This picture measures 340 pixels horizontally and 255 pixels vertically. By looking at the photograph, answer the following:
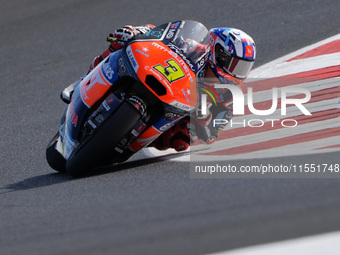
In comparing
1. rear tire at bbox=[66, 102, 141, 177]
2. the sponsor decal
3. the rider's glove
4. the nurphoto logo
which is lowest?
the nurphoto logo

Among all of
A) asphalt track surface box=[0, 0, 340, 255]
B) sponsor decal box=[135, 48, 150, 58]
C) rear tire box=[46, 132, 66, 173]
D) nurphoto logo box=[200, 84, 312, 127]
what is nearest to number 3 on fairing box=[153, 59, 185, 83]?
sponsor decal box=[135, 48, 150, 58]

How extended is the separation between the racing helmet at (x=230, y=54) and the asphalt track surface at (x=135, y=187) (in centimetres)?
76

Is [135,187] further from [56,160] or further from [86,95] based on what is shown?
[56,160]

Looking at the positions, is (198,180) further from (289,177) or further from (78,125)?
(78,125)

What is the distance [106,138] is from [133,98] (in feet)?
1.30

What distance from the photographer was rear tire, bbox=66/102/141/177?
5.70 meters

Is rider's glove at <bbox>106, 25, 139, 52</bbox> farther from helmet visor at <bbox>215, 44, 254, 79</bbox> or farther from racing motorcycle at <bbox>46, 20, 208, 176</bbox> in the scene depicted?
helmet visor at <bbox>215, 44, 254, 79</bbox>

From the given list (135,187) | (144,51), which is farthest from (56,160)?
(144,51)

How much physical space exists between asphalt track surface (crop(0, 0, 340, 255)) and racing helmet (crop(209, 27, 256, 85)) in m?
0.76

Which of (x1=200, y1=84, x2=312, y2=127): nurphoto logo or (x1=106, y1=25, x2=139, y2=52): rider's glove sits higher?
(x1=106, y1=25, x2=139, y2=52): rider's glove

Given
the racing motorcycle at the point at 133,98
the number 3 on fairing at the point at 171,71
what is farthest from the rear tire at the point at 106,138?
the number 3 on fairing at the point at 171,71

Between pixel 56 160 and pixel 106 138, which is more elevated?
pixel 106 138

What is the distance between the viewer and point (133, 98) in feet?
18.9

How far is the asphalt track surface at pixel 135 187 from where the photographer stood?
164 inches
